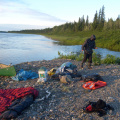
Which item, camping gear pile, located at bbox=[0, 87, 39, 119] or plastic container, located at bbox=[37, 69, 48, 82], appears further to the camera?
plastic container, located at bbox=[37, 69, 48, 82]

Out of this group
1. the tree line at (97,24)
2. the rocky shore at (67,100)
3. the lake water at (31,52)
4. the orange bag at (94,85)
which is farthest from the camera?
the tree line at (97,24)

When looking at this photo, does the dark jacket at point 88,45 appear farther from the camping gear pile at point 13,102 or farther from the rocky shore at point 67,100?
the camping gear pile at point 13,102

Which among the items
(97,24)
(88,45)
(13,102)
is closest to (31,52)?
(88,45)

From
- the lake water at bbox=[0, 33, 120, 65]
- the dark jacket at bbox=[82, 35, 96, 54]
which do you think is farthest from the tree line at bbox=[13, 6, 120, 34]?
the dark jacket at bbox=[82, 35, 96, 54]

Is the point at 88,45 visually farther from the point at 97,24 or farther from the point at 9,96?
the point at 97,24

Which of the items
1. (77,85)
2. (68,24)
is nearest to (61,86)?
(77,85)

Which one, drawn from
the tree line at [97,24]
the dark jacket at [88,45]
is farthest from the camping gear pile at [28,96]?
the tree line at [97,24]

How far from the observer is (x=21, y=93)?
3.95m

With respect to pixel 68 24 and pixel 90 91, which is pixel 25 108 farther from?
pixel 68 24

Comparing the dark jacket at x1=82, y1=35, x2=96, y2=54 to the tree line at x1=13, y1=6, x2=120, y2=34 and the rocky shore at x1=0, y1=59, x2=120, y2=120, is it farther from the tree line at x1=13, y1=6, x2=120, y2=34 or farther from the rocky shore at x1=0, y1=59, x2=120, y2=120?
the tree line at x1=13, y1=6, x2=120, y2=34

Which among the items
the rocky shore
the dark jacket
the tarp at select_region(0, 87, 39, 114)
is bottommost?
the rocky shore

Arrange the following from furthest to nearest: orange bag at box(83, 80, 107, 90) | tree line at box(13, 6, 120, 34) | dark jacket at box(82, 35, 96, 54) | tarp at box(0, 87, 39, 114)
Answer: tree line at box(13, 6, 120, 34)
dark jacket at box(82, 35, 96, 54)
orange bag at box(83, 80, 107, 90)
tarp at box(0, 87, 39, 114)

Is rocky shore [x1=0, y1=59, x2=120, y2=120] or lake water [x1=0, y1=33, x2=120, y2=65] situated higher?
rocky shore [x1=0, y1=59, x2=120, y2=120]

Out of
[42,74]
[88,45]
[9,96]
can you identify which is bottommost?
[9,96]
